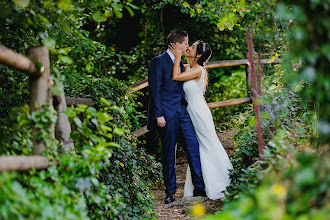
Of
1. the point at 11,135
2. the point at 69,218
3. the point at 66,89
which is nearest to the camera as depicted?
the point at 69,218

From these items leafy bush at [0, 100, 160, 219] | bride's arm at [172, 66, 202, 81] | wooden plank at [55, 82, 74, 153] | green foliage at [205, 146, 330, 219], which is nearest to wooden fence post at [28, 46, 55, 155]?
leafy bush at [0, 100, 160, 219]

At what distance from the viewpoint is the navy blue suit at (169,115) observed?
4.71 m

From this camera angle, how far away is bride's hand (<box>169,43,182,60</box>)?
4.85 metres

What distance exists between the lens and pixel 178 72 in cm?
479

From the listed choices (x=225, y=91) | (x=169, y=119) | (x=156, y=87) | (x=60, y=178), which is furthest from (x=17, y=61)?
(x=225, y=91)

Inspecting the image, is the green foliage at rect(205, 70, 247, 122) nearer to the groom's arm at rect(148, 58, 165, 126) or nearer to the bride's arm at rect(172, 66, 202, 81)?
the bride's arm at rect(172, 66, 202, 81)

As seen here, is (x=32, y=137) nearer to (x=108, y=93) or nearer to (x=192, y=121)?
(x=108, y=93)

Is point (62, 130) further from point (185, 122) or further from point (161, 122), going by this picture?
point (185, 122)

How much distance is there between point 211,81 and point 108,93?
16.1 ft

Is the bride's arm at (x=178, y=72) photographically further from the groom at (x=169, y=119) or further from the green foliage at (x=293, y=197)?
the green foliage at (x=293, y=197)

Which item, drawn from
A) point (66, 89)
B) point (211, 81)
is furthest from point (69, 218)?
point (211, 81)

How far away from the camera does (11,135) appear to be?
2.83 m

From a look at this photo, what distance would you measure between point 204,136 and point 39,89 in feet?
9.26

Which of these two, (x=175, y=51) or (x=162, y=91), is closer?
(x=162, y=91)
